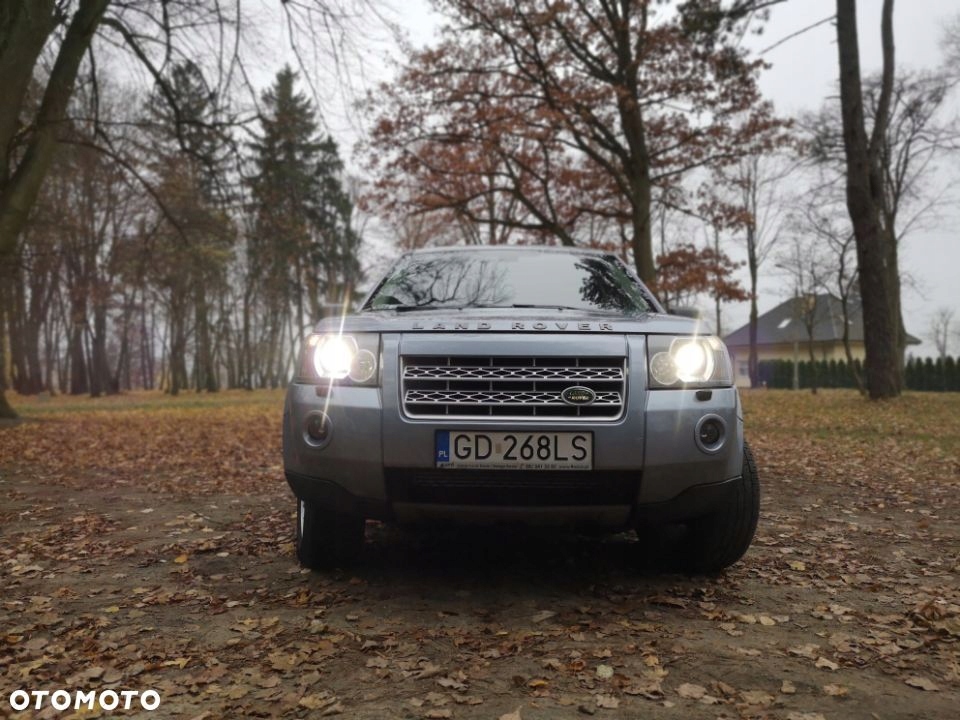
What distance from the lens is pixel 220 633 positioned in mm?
2859

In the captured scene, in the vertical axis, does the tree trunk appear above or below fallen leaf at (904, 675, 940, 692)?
above

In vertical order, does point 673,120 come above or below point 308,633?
above

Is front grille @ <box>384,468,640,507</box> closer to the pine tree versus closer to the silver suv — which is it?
the silver suv

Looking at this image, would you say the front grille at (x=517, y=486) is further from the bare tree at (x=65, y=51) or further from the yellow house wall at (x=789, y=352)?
the yellow house wall at (x=789, y=352)

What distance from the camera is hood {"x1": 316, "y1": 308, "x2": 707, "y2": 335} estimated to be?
307 centimetres

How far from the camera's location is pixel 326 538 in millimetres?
3441

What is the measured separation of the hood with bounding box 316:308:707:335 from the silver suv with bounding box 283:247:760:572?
1cm

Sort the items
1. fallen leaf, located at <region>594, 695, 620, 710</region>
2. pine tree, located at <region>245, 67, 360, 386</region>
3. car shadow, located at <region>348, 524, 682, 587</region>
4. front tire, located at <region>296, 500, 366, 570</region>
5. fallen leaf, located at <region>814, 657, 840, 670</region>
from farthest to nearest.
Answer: pine tree, located at <region>245, 67, 360, 386</region> < car shadow, located at <region>348, 524, 682, 587</region> < front tire, located at <region>296, 500, 366, 570</region> < fallen leaf, located at <region>814, 657, 840, 670</region> < fallen leaf, located at <region>594, 695, 620, 710</region>

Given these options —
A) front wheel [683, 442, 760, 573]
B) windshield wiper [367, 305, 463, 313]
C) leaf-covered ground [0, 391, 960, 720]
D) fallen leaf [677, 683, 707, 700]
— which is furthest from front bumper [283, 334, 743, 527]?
fallen leaf [677, 683, 707, 700]

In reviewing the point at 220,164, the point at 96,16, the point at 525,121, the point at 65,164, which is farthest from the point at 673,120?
the point at 65,164

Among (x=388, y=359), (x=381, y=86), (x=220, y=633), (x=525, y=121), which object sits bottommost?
(x=220, y=633)

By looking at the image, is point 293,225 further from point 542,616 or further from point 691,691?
point 691,691

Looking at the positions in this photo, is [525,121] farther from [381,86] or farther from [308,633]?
[308,633]

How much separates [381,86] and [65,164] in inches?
252
